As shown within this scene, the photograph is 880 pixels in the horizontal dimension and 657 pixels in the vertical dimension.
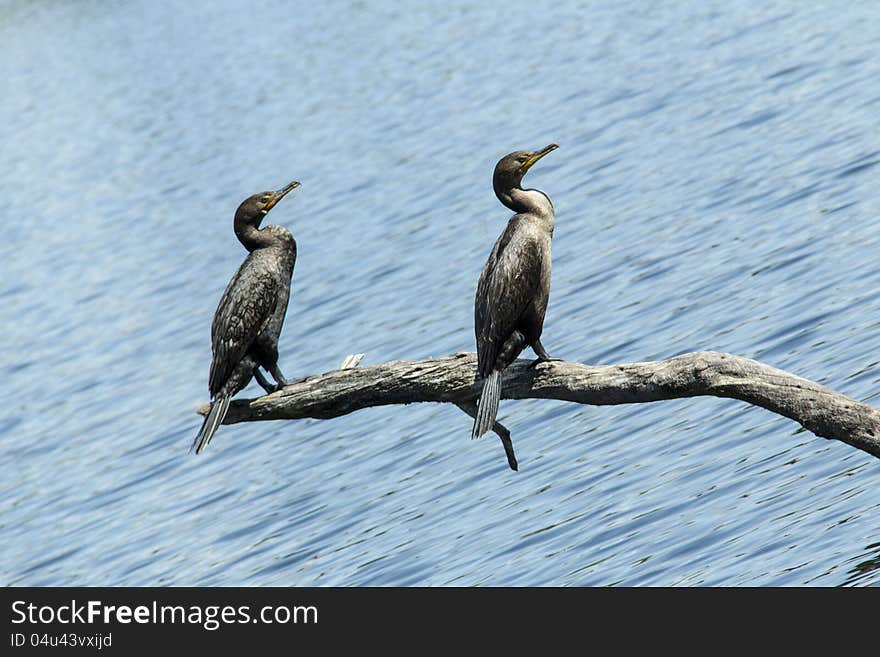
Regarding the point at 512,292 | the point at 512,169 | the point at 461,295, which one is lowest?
the point at 461,295

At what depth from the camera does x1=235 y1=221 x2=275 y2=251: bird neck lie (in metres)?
9.45

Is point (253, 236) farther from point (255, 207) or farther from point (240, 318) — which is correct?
point (240, 318)

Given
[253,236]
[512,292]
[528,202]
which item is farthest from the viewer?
[253,236]

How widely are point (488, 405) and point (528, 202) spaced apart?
1546 millimetres

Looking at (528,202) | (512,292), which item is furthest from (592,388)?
(528,202)

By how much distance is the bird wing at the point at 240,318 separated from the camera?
29.1 feet

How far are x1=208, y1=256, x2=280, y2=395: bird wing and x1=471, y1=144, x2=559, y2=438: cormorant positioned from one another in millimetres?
1408

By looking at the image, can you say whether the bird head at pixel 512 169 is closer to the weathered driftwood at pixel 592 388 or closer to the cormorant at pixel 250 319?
the weathered driftwood at pixel 592 388

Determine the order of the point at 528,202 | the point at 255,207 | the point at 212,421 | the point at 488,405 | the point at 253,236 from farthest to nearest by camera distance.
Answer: the point at 255,207, the point at 253,236, the point at 528,202, the point at 212,421, the point at 488,405

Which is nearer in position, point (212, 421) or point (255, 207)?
point (212, 421)

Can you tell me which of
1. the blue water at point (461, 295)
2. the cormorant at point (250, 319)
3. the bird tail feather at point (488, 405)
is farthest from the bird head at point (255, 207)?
the blue water at point (461, 295)

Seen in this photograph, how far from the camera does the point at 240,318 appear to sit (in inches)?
354

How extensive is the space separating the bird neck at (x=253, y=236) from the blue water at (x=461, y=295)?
292cm

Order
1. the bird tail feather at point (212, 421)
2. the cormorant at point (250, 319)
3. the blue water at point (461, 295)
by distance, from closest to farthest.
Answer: the bird tail feather at point (212, 421), the cormorant at point (250, 319), the blue water at point (461, 295)
